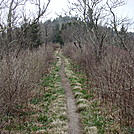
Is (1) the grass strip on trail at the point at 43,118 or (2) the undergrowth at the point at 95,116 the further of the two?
(1) the grass strip on trail at the point at 43,118

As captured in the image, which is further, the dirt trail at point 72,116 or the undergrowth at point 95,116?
the dirt trail at point 72,116

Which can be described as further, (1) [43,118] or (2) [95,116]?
(1) [43,118]

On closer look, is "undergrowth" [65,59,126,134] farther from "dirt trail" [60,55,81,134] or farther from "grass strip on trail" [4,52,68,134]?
"grass strip on trail" [4,52,68,134]

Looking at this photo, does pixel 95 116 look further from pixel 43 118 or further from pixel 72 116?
A: pixel 43 118

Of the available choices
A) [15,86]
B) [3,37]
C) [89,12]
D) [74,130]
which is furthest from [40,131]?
[89,12]

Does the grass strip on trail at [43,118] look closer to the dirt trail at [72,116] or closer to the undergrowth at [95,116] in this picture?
the dirt trail at [72,116]

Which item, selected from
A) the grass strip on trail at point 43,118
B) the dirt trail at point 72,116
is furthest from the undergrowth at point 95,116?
the grass strip on trail at point 43,118

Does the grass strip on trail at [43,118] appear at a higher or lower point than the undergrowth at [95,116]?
lower

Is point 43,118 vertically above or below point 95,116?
below

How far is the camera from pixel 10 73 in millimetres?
5977

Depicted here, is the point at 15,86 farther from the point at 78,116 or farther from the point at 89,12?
the point at 89,12

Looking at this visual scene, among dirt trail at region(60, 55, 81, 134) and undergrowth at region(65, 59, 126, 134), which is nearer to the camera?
undergrowth at region(65, 59, 126, 134)

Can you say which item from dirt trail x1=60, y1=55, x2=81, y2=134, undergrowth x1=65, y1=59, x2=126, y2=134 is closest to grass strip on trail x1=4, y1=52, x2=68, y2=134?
dirt trail x1=60, y1=55, x2=81, y2=134

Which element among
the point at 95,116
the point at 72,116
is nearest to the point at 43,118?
the point at 72,116
